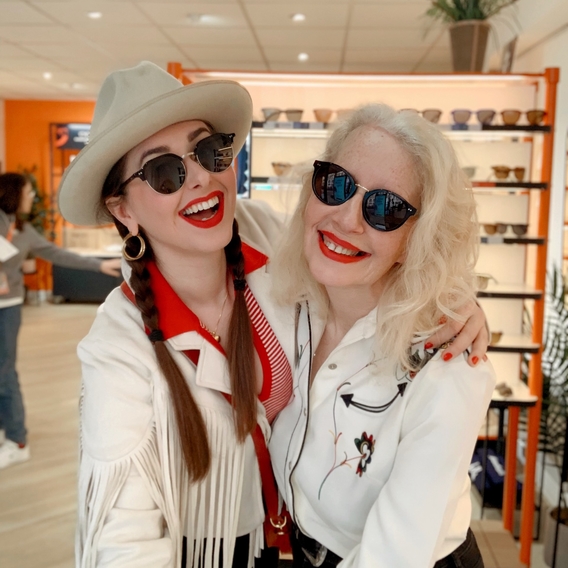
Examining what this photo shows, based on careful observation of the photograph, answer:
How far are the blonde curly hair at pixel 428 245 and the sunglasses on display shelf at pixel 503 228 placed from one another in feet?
6.33

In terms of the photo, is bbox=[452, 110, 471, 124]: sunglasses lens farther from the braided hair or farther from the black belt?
the black belt

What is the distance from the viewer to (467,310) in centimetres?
121

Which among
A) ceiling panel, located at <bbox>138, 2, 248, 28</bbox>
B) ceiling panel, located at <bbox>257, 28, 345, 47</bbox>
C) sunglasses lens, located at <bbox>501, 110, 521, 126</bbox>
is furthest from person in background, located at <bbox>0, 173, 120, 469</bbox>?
ceiling panel, located at <bbox>257, 28, 345, 47</bbox>

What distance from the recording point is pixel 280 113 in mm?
2982

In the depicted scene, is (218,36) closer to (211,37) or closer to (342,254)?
(211,37)

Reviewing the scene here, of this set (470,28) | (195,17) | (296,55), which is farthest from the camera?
(296,55)

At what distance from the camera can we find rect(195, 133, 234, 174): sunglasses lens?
50.6 inches

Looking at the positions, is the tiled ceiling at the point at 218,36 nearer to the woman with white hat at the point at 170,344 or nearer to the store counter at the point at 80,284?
the store counter at the point at 80,284

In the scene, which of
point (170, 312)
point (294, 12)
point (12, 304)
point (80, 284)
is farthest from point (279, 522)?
point (80, 284)

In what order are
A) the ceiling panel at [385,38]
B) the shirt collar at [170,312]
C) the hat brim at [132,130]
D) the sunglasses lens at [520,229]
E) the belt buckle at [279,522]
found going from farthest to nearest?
the ceiling panel at [385,38] → the sunglasses lens at [520,229] → the belt buckle at [279,522] → the shirt collar at [170,312] → the hat brim at [132,130]

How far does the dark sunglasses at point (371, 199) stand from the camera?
1143mm

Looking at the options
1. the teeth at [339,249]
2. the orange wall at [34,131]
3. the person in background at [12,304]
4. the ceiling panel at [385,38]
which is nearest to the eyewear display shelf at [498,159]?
the person in background at [12,304]

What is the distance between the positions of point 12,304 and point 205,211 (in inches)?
108

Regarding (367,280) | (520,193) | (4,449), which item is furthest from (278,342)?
(4,449)
